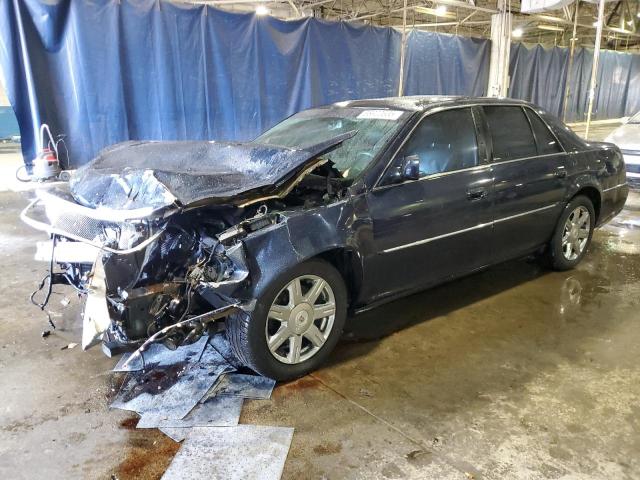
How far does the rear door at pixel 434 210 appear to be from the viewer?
10.5 feet

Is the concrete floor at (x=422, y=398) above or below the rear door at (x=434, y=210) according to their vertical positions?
below

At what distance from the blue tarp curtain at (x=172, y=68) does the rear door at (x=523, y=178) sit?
6.13m

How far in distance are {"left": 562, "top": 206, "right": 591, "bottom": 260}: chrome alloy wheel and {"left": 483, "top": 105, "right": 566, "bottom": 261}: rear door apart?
0.32m

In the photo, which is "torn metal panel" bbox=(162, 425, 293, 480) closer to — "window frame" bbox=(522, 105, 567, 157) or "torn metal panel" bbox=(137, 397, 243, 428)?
"torn metal panel" bbox=(137, 397, 243, 428)

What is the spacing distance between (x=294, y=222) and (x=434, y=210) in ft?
3.63

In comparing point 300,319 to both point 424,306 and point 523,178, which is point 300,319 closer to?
point 424,306

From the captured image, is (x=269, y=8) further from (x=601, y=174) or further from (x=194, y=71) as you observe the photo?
(x=601, y=174)

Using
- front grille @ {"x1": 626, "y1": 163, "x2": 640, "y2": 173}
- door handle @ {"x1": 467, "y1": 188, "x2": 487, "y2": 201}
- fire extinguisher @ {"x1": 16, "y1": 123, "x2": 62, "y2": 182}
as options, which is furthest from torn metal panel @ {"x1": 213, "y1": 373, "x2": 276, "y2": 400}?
front grille @ {"x1": 626, "y1": 163, "x2": 640, "y2": 173}

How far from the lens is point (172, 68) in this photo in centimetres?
854

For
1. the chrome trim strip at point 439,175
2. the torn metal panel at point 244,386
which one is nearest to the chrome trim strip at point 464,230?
the chrome trim strip at point 439,175

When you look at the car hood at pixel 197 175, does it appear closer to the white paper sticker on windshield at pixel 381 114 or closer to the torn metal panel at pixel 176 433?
the white paper sticker on windshield at pixel 381 114

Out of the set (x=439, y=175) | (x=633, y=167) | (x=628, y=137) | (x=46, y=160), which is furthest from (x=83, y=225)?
(x=628, y=137)

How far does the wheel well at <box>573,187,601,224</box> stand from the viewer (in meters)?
4.67

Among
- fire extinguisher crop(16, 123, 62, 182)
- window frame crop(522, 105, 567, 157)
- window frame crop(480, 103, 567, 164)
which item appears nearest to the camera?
window frame crop(480, 103, 567, 164)
